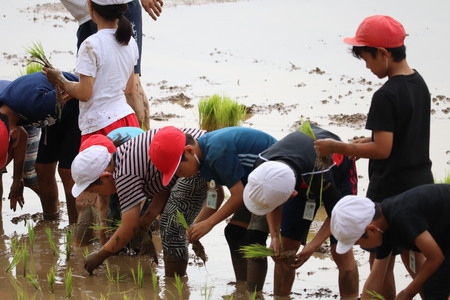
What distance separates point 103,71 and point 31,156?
1.26 meters

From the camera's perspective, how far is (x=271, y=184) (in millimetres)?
4109

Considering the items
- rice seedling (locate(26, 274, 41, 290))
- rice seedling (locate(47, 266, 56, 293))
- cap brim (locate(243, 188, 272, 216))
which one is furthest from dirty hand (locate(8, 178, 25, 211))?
cap brim (locate(243, 188, 272, 216))

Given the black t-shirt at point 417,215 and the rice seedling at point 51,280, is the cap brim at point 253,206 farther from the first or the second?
the rice seedling at point 51,280

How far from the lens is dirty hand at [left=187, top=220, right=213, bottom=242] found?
4.56 meters

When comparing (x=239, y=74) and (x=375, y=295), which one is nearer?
(x=375, y=295)

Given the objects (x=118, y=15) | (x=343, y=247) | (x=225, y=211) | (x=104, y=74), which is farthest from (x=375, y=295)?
(x=118, y=15)

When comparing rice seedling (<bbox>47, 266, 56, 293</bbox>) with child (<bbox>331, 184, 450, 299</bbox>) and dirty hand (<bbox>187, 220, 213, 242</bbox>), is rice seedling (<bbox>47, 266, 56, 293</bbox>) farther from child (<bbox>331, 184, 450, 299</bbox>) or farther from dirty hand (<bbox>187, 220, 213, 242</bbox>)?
child (<bbox>331, 184, 450, 299</bbox>)

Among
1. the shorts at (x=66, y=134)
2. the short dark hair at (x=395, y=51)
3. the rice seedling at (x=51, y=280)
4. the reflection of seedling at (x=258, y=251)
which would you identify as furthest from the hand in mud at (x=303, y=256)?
the shorts at (x=66, y=134)

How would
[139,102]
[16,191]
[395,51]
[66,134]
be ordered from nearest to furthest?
1. [395,51]
2. [66,134]
3. [16,191]
4. [139,102]

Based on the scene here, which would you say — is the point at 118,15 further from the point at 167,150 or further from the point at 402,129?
the point at 402,129

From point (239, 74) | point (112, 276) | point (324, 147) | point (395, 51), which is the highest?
point (395, 51)

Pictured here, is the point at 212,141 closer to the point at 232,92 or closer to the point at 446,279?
the point at 446,279

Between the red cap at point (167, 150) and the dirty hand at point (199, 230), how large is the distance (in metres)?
0.28

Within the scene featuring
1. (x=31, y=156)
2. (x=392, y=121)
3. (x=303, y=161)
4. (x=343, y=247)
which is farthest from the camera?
(x=31, y=156)
